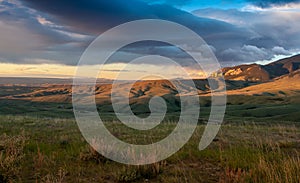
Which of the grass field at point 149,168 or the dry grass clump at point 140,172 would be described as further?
the dry grass clump at point 140,172

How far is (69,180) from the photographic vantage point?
19.0 feet

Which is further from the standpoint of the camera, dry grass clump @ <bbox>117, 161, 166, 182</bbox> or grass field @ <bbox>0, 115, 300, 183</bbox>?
dry grass clump @ <bbox>117, 161, 166, 182</bbox>

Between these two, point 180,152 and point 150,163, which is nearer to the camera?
point 150,163

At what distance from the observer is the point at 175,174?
6102mm

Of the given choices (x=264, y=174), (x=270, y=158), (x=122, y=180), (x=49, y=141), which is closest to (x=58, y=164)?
(x=122, y=180)

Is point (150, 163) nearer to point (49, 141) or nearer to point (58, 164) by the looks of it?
point (58, 164)

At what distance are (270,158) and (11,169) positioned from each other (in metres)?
5.93

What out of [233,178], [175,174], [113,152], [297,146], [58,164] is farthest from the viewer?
[297,146]

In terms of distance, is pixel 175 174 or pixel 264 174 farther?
pixel 175 174

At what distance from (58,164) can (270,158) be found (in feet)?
17.1

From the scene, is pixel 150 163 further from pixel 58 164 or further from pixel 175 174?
pixel 58 164

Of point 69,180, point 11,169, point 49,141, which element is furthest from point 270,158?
point 49,141

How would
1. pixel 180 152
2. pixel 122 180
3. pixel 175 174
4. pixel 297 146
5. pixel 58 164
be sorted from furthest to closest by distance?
pixel 297 146 < pixel 180 152 < pixel 58 164 < pixel 175 174 < pixel 122 180

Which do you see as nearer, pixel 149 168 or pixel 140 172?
pixel 140 172
